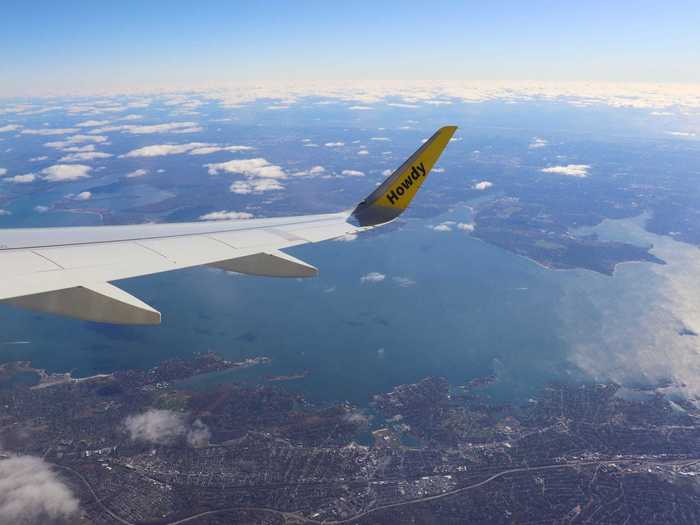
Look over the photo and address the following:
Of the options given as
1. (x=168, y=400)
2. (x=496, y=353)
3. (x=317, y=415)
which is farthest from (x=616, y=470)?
(x=168, y=400)

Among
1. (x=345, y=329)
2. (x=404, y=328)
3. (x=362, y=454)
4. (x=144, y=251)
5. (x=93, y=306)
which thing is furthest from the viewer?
(x=404, y=328)

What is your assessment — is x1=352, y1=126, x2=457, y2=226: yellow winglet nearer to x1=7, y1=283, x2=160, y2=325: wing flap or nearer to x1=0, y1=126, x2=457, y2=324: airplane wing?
x1=0, y1=126, x2=457, y2=324: airplane wing

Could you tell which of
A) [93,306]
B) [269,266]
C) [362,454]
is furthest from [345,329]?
[93,306]

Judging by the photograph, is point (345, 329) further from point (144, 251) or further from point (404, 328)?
point (144, 251)

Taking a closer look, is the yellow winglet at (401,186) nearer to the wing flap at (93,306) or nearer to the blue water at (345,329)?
the wing flap at (93,306)

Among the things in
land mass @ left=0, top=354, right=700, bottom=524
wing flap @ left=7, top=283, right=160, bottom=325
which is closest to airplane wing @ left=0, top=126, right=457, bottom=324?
wing flap @ left=7, top=283, right=160, bottom=325

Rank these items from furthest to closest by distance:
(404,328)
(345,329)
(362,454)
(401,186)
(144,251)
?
1. (404,328)
2. (345,329)
3. (362,454)
4. (401,186)
5. (144,251)

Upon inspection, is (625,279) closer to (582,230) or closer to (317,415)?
(582,230)
